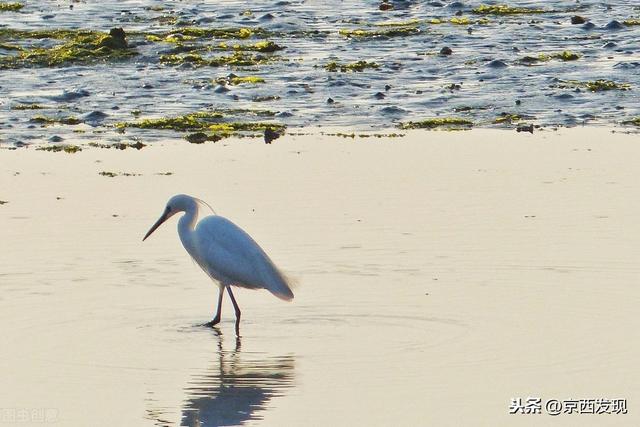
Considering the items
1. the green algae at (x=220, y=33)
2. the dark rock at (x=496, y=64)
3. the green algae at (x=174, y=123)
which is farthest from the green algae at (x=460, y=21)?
the green algae at (x=174, y=123)

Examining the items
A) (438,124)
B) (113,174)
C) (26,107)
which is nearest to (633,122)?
(438,124)

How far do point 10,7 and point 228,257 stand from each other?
18318 millimetres

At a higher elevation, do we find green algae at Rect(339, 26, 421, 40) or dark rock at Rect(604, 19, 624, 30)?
dark rock at Rect(604, 19, 624, 30)

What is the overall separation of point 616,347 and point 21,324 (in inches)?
138

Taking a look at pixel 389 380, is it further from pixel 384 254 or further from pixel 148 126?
pixel 148 126

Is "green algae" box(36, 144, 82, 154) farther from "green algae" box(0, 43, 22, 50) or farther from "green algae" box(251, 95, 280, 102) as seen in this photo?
"green algae" box(0, 43, 22, 50)

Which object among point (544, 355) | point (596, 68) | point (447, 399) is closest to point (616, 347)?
point (544, 355)

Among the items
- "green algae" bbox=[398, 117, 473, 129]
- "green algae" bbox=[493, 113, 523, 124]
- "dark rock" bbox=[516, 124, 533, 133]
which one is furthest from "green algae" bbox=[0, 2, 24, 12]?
"dark rock" bbox=[516, 124, 533, 133]

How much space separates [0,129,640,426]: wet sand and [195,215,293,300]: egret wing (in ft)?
0.77

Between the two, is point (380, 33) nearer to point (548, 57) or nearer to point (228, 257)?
point (548, 57)

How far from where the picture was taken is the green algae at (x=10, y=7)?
26.8 meters

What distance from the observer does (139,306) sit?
9547mm

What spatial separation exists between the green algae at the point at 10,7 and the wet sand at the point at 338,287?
12480mm

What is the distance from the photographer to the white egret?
31.2 feet
